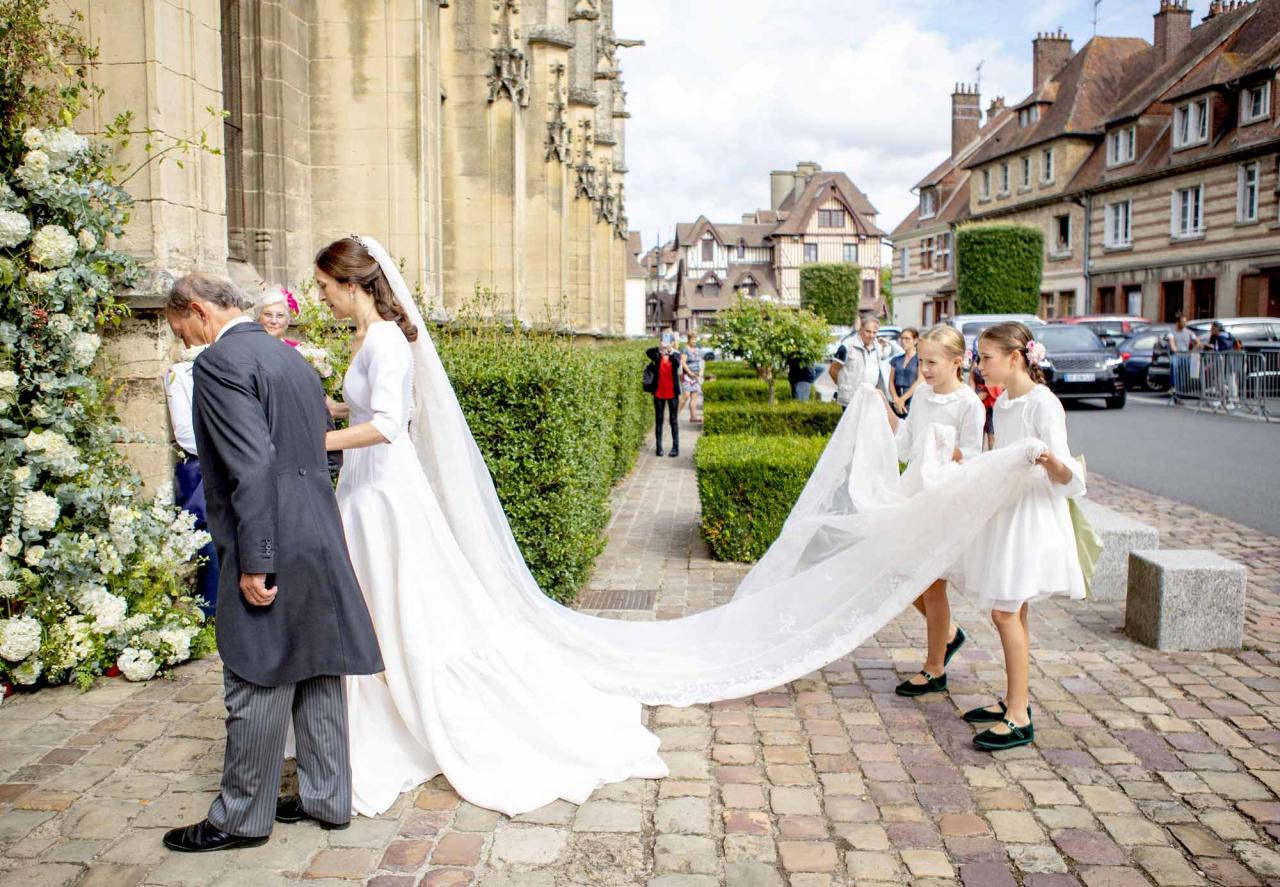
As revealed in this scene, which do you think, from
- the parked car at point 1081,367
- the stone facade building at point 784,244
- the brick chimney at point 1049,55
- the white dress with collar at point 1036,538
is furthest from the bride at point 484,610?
the stone facade building at point 784,244

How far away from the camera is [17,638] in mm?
5152

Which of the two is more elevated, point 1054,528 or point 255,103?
point 255,103

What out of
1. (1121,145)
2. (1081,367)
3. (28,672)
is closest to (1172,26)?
(1121,145)

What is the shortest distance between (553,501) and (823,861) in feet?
11.9

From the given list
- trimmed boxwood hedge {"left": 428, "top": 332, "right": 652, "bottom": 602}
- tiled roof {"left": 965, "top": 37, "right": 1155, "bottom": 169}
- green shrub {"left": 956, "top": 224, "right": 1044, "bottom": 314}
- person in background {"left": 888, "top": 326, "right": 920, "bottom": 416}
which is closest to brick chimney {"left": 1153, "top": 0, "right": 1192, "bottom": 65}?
tiled roof {"left": 965, "top": 37, "right": 1155, "bottom": 169}

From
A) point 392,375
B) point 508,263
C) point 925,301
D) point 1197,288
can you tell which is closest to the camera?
point 392,375

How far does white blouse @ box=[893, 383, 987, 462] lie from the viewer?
17.7 feet

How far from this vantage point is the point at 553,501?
6922mm

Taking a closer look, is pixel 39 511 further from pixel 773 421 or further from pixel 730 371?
pixel 730 371

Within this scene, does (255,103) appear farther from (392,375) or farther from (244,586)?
(244,586)

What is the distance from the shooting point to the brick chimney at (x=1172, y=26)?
44.9 metres

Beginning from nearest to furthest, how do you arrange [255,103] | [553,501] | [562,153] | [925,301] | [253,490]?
[253,490] → [553,501] → [255,103] → [562,153] → [925,301]

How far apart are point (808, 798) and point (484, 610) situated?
5.13 ft

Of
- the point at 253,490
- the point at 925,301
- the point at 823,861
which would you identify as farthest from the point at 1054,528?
the point at 925,301
